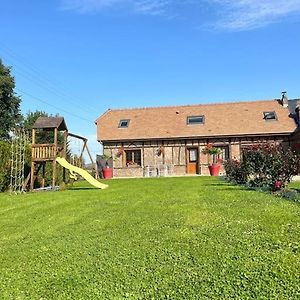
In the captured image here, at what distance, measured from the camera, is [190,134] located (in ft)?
95.5

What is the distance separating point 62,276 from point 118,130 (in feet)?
87.2

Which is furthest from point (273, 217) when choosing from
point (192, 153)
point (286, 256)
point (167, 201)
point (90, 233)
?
point (192, 153)

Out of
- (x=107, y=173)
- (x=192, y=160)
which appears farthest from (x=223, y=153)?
(x=107, y=173)

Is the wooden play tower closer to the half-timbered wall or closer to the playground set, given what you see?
the playground set

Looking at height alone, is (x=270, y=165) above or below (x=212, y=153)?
below

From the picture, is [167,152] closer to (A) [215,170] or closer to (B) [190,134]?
(B) [190,134]

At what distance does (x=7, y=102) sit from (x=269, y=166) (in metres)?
35.0

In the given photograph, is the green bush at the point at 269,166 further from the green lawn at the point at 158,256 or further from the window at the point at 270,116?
the window at the point at 270,116

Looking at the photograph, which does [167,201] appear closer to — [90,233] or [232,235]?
[90,233]

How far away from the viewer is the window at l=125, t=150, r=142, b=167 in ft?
99.5

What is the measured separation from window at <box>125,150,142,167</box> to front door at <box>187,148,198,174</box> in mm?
3571

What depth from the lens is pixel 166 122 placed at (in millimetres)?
30828

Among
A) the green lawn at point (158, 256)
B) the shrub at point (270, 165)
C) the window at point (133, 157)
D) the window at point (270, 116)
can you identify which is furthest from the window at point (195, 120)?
the green lawn at point (158, 256)

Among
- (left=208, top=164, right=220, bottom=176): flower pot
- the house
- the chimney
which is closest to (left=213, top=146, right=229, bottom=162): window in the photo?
the house
